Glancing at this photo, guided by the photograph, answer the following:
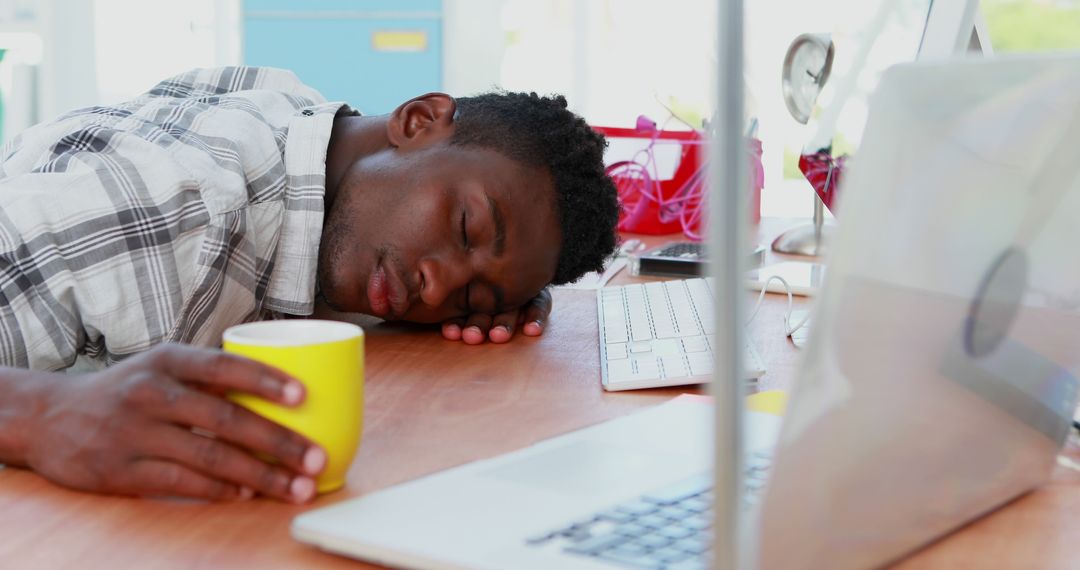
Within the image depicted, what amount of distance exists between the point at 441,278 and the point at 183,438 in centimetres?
54

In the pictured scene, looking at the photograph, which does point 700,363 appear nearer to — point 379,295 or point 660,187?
point 379,295

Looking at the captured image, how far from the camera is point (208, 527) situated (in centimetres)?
53

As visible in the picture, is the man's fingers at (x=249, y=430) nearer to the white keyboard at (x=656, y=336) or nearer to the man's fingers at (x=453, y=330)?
the white keyboard at (x=656, y=336)

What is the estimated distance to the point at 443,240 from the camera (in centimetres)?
111

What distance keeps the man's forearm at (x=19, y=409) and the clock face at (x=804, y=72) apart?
1.04 metres

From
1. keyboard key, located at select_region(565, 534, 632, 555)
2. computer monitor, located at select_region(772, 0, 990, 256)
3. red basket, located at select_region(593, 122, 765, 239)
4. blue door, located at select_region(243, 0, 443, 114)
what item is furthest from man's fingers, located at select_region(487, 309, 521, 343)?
blue door, located at select_region(243, 0, 443, 114)

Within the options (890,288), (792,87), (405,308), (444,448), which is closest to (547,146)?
(405,308)

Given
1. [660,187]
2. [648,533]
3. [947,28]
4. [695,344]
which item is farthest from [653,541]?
[660,187]

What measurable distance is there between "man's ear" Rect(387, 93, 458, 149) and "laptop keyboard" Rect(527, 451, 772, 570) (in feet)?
2.57

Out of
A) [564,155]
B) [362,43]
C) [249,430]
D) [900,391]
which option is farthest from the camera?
[362,43]

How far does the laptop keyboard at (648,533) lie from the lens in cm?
46

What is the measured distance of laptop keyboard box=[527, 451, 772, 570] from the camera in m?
0.46

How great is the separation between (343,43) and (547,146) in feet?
7.00

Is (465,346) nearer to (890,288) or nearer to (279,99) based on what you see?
(279,99)
